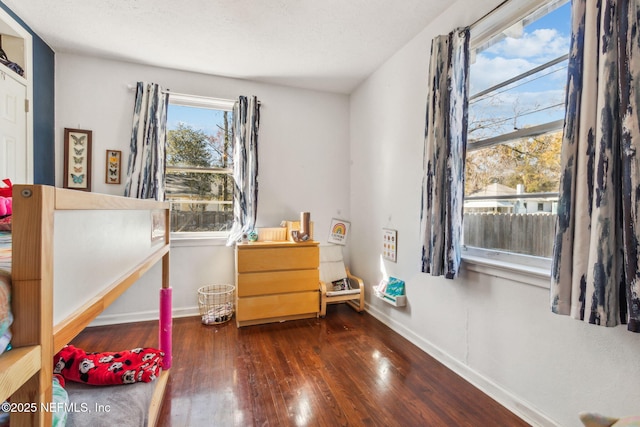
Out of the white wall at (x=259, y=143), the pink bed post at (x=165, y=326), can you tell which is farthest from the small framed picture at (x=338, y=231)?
the pink bed post at (x=165, y=326)

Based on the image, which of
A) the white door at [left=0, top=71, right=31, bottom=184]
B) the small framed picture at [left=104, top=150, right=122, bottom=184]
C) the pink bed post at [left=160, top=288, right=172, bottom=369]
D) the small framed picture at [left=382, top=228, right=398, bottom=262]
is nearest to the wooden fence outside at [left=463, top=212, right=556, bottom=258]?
the small framed picture at [left=382, top=228, right=398, bottom=262]

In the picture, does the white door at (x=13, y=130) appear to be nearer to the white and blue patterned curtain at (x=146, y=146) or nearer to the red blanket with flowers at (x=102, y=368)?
the white and blue patterned curtain at (x=146, y=146)

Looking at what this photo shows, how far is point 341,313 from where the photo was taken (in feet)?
9.80

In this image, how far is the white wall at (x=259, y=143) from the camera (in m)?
2.62

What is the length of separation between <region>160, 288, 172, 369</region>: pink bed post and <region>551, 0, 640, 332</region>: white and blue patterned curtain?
6.73ft

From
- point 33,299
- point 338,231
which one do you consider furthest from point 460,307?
point 33,299

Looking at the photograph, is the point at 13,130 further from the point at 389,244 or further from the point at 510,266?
the point at 510,266

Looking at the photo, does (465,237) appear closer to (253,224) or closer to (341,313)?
(341,313)

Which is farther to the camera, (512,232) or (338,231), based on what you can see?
→ (338,231)

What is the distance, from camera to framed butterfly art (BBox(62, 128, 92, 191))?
2.55 m

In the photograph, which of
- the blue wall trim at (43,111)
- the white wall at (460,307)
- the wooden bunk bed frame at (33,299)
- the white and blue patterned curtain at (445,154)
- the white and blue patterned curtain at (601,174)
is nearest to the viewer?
the wooden bunk bed frame at (33,299)

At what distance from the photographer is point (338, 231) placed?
11.3 ft

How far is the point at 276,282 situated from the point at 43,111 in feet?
7.81

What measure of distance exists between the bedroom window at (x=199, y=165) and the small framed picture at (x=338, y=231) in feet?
3.80
